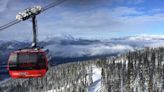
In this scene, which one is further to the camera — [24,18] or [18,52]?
[18,52]

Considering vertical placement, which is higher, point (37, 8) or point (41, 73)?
point (37, 8)

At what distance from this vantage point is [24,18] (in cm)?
5347

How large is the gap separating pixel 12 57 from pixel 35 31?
570 cm

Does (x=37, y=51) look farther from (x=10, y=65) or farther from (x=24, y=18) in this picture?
(x=24, y=18)

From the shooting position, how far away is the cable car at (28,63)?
60250 millimetres

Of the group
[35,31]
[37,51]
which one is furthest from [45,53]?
[35,31]

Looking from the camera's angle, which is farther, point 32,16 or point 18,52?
point 18,52

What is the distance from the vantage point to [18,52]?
60500mm

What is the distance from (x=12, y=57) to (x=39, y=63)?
3.28 metres

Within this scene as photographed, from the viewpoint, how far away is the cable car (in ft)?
198

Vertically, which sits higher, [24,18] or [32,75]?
[24,18]

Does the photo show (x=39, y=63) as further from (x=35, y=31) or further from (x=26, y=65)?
(x=35, y=31)

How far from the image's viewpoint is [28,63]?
60.7 meters

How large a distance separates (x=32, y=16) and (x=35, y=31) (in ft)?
6.59
